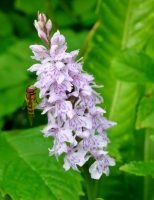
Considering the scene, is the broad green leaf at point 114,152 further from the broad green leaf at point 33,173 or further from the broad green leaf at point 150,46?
the broad green leaf at point 150,46

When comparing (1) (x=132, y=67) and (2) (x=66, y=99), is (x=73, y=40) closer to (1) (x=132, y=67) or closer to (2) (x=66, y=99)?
(1) (x=132, y=67)

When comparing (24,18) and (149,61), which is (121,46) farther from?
(24,18)

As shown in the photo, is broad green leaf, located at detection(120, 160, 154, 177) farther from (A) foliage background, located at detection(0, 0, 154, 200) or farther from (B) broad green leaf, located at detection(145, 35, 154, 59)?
(B) broad green leaf, located at detection(145, 35, 154, 59)

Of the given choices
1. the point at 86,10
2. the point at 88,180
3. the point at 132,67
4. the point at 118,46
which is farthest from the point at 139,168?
the point at 86,10

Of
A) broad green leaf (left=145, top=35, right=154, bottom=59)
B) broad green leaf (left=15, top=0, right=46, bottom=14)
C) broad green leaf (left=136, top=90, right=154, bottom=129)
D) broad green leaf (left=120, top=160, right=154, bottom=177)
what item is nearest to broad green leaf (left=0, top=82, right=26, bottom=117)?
broad green leaf (left=15, top=0, right=46, bottom=14)

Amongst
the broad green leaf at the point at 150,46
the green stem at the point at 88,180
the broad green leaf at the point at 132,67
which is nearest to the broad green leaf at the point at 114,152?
the broad green leaf at the point at 132,67

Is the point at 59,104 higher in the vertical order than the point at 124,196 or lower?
higher

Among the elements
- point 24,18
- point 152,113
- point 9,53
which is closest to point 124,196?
point 152,113

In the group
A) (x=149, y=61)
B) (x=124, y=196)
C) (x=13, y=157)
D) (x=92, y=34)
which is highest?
(x=92, y=34)

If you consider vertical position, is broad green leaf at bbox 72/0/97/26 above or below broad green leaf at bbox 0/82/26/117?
above
